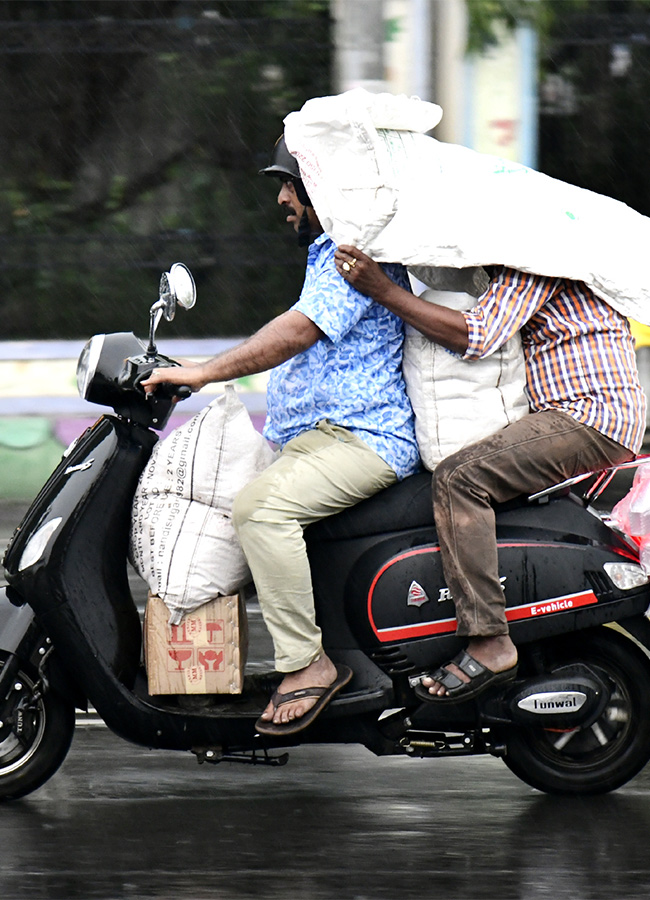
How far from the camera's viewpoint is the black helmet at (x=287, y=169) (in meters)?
3.80

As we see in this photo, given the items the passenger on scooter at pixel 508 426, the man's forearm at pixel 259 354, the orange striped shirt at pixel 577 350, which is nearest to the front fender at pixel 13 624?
the man's forearm at pixel 259 354

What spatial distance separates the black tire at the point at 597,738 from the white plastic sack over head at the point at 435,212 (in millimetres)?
925

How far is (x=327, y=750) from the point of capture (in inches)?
177

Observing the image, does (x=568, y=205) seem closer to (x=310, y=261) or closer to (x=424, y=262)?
(x=424, y=262)

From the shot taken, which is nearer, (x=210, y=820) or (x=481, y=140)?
(x=210, y=820)

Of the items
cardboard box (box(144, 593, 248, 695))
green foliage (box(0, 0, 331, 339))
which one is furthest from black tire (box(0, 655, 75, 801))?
green foliage (box(0, 0, 331, 339))

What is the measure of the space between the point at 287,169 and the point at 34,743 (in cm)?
172

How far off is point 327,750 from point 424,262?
1666 mm

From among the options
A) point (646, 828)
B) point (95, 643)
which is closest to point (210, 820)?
point (95, 643)

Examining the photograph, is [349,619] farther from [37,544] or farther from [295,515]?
[37,544]

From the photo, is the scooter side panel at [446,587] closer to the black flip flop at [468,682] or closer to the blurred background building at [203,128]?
the black flip flop at [468,682]

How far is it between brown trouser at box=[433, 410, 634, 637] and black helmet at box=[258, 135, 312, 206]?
0.81 m

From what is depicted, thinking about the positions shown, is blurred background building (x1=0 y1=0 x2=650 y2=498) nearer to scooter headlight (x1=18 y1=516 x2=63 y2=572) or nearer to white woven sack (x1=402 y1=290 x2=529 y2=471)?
scooter headlight (x1=18 y1=516 x2=63 y2=572)

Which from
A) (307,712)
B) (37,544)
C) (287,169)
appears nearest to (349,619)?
(307,712)
